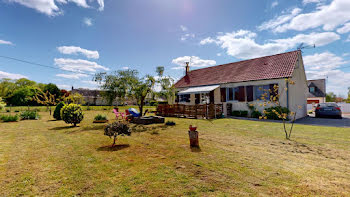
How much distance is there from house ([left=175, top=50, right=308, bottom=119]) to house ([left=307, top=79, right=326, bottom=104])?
23263 mm

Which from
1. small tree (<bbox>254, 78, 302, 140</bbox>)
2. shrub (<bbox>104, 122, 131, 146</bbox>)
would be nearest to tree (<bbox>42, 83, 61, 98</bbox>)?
shrub (<bbox>104, 122, 131, 146</bbox>)

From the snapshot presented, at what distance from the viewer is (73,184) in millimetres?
3283

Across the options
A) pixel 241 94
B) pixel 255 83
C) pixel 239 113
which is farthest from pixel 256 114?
pixel 255 83

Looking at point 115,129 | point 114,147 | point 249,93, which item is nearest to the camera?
point 114,147

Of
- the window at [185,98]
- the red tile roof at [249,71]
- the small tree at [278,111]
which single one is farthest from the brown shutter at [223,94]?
the window at [185,98]

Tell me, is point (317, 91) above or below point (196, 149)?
above

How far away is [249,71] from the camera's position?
17.7m

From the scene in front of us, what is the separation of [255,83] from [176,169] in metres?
14.5

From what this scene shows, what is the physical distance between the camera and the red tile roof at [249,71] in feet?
50.2

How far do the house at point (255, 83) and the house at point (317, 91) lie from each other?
23263 mm

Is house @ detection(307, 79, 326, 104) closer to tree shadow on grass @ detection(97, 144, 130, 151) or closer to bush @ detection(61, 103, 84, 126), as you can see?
tree shadow on grass @ detection(97, 144, 130, 151)

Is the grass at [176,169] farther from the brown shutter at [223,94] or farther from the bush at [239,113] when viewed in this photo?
the brown shutter at [223,94]

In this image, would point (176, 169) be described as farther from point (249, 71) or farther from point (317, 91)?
point (317, 91)

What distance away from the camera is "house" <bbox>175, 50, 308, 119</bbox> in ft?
47.5
